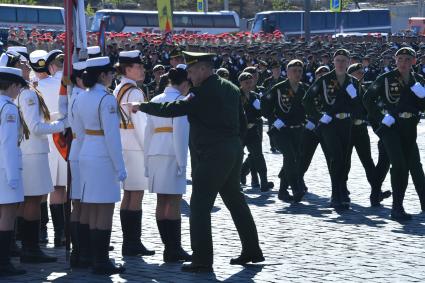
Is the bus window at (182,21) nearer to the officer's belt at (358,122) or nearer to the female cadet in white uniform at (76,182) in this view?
the officer's belt at (358,122)

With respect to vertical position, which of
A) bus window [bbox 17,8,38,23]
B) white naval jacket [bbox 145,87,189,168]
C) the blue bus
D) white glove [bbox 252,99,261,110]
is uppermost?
white naval jacket [bbox 145,87,189,168]

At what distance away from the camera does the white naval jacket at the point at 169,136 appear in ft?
33.8

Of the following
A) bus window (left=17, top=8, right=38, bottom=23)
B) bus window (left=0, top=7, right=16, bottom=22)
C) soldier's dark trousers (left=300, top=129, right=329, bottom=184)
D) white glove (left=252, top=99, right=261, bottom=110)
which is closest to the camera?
soldier's dark trousers (left=300, top=129, right=329, bottom=184)

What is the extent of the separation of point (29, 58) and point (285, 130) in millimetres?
4403

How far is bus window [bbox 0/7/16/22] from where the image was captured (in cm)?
6712

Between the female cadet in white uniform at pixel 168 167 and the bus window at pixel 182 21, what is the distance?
64439 mm

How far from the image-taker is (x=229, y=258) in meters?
10.3

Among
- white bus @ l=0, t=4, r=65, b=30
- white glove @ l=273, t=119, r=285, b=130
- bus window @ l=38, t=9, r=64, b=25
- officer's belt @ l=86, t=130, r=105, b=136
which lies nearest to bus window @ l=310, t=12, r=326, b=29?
white bus @ l=0, t=4, r=65, b=30

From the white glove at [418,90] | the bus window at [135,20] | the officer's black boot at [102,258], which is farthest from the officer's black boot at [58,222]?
the bus window at [135,20]

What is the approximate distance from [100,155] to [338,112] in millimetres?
5224

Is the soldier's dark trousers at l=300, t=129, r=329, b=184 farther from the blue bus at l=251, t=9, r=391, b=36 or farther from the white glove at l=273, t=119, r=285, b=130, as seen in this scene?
the blue bus at l=251, t=9, r=391, b=36

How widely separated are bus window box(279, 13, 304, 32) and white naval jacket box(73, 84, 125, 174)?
224 ft

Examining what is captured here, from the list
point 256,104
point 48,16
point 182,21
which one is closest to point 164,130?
point 256,104

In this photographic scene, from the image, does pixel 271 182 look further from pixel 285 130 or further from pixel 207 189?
pixel 207 189
